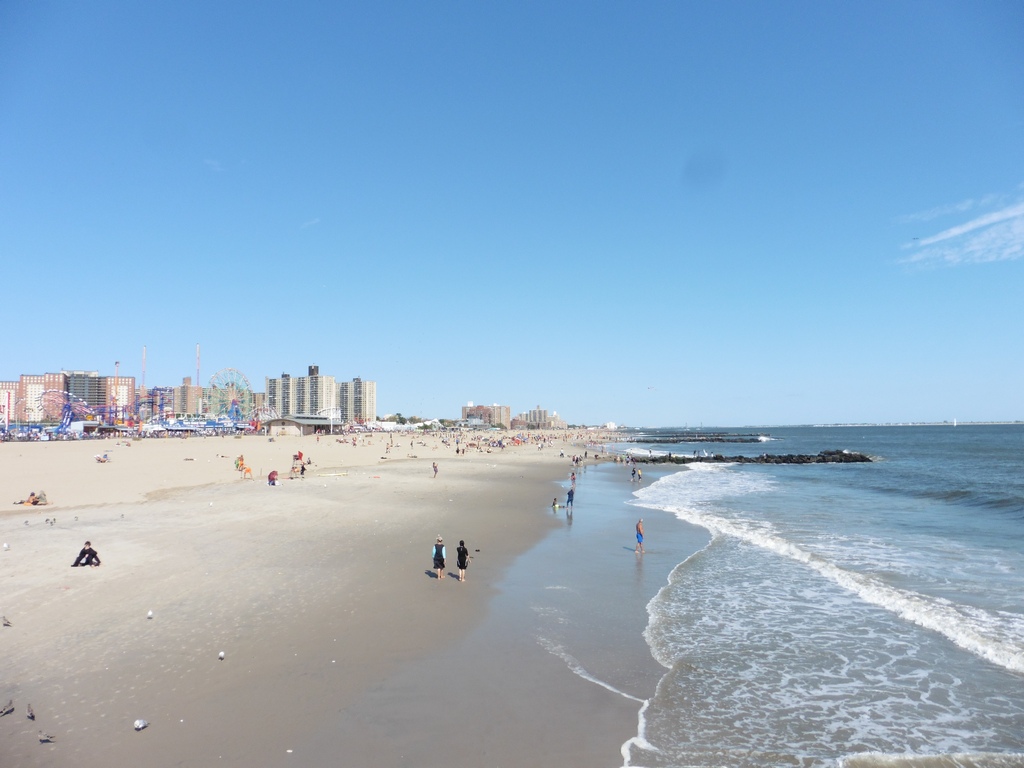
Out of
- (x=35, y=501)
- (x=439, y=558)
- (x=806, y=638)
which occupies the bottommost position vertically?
(x=806, y=638)

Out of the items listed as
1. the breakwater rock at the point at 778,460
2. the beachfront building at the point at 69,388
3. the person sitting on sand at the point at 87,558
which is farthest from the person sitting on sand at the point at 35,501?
the beachfront building at the point at 69,388

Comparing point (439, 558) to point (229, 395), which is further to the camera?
point (229, 395)

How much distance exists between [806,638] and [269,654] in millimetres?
8881

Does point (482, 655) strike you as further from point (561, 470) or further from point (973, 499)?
point (561, 470)

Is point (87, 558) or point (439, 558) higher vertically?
point (87, 558)

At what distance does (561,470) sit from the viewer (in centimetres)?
4650

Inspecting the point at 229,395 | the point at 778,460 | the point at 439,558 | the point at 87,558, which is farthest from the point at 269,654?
the point at 229,395

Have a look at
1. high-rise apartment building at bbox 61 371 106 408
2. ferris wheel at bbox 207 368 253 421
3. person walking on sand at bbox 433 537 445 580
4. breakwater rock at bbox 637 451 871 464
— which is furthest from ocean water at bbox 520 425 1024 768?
high-rise apartment building at bbox 61 371 106 408

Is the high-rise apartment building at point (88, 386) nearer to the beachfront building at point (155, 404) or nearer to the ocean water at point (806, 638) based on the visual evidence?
the beachfront building at point (155, 404)

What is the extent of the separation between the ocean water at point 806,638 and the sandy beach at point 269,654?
1101mm

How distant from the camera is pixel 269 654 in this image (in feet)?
27.2

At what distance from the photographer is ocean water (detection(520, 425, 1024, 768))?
680cm

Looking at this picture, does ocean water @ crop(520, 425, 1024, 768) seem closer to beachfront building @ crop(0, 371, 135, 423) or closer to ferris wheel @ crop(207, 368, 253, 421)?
ferris wheel @ crop(207, 368, 253, 421)

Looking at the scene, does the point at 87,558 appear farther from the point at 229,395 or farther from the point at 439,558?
the point at 229,395
